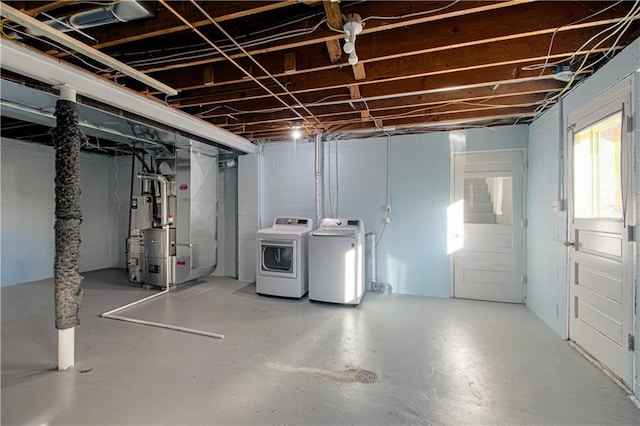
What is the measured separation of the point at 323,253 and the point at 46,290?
4364 millimetres

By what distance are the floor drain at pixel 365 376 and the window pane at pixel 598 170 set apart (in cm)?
225

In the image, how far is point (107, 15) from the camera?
1.82 metres

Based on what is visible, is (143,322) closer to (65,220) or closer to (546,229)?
(65,220)

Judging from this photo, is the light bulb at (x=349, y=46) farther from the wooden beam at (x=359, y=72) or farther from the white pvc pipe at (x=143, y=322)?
the white pvc pipe at (x=143, y=322)

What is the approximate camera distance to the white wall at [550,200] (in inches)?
101

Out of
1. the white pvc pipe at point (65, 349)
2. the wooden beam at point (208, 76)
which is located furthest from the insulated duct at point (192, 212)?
the white pvc pipe at point (65, 349)

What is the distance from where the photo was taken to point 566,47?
218cm

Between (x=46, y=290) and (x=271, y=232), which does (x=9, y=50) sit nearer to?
(x=271, y=232)

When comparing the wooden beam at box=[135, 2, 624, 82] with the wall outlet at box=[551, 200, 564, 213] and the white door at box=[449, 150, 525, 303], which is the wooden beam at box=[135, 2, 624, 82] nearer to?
the wall outlet at box=[551, 200, 564, 213]

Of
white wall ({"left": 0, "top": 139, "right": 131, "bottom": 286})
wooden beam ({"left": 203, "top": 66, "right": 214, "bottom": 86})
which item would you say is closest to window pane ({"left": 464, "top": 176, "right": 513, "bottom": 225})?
wooden beam ({"left": 203, "top": 66, "right": 214, "bottom": 86})

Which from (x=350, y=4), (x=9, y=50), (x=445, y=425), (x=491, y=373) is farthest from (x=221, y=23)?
(x=491, y=373)

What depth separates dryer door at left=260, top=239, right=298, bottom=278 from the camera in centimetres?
404

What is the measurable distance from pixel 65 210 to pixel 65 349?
44.3 inches

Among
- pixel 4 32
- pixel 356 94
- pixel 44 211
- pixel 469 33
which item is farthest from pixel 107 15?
pixel 44 211
